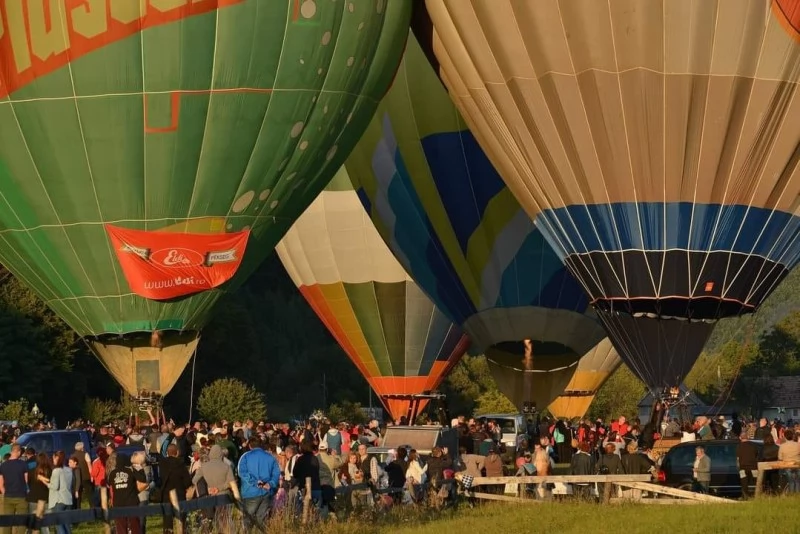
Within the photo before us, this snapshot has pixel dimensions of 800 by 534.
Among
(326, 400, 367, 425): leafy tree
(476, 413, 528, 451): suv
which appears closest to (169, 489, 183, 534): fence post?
(476, 413, 528, 451): suv

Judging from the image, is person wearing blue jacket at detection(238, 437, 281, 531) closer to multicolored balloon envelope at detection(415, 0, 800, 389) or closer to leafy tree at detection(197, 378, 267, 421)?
multicolored balloon envelope at detection(415, 0, 800, 389)

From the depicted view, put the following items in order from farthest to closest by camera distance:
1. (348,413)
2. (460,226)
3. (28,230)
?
(348,413) → (460,226) → (28,230)

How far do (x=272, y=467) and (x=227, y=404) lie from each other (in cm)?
3733

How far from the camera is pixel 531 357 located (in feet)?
102

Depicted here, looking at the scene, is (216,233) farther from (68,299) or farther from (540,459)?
(540,459)

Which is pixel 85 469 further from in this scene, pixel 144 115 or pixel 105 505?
pixel 144 115

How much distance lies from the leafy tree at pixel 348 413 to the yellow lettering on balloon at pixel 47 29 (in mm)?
38074

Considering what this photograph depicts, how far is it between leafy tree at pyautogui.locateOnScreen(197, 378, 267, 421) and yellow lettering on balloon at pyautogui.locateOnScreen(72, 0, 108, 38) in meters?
29.8

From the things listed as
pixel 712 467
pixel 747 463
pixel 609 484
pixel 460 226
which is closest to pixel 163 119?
pixel 609 484

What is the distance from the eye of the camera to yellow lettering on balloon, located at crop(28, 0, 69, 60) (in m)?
22.4

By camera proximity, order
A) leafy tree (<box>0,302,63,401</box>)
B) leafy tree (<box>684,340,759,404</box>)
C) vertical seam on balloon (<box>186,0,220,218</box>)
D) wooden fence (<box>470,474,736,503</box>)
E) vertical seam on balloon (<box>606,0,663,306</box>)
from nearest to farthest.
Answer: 1. wooden fence (<box>470,474,736,503</box>)
2. vertical seam on balloon (<box>186,0,220,218</box>)
3. vertical seam on balloon (<box>606,0,663,306</box>)
4. leafy tree (<box>0,302,63,401</box>)
5. leafy tree (<box>684,340,759,404</box>)

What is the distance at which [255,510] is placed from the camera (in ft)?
48.6

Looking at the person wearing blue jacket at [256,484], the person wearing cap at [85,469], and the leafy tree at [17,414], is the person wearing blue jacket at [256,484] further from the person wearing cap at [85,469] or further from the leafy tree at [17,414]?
the leafy tree at [17,414]

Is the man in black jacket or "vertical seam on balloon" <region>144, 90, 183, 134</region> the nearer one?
the man in black jacket
